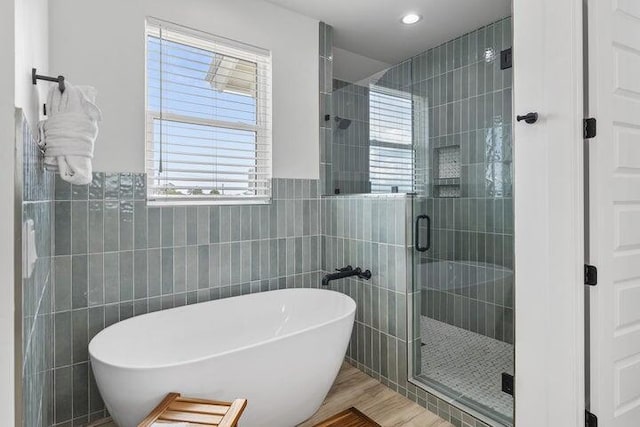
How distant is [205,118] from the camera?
2436 millimetres

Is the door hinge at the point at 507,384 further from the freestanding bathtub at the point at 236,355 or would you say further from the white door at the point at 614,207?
the freestanding bathtub at the point at 236,355

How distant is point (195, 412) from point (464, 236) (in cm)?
196

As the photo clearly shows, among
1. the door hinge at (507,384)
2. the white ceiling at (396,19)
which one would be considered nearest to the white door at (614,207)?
the door hinge at (507,384)

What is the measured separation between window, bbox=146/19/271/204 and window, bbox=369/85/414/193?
2.81ft

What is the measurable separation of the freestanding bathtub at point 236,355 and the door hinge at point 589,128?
4.79 feet

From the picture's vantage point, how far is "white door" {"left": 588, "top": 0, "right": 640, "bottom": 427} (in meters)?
1.54

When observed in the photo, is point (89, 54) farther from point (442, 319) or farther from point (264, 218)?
point (442, 319)

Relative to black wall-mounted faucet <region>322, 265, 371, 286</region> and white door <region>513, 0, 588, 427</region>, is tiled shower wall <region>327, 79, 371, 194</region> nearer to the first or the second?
black wall-mounted faucet <region>322, 265, 371, 286</region>

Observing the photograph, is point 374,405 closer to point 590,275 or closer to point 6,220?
point 590,275

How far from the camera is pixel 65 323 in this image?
76.4 inches

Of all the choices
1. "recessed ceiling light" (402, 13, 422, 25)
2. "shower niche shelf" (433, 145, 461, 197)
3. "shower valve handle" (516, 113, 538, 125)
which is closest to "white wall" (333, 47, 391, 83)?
"recessed ceiling light" (402, 13, 422, 25)

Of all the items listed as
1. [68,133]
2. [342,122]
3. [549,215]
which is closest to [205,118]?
[342,122]

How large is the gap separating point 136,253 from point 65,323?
507 millimetres

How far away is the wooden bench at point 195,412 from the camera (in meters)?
1.35
